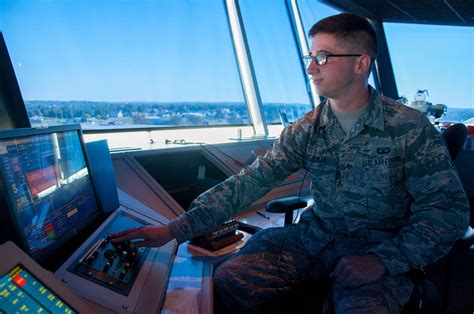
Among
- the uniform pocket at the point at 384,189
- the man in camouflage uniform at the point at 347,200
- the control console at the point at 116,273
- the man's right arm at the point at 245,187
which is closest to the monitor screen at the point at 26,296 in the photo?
the control console at the point at 116,273

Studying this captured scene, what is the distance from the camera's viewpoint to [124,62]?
8.25ft

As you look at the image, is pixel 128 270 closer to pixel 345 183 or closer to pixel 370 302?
pixel 370 302

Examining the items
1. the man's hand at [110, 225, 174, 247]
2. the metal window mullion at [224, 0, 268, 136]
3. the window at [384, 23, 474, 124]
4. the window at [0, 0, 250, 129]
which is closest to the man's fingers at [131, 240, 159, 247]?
the man's hand at [110, 225, 174, 247]

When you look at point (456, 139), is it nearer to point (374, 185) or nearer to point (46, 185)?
point (374, 185)

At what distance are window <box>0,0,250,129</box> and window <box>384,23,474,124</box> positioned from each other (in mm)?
2603

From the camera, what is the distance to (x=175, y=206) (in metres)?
1.68

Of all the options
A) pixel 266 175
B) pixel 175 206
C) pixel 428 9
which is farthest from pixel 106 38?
pixel 428 9

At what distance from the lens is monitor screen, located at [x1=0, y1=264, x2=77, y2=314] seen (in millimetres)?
541

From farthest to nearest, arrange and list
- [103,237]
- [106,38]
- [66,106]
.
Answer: [106,38] < [66,106] < [103,237]

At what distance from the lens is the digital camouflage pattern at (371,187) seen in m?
1.05

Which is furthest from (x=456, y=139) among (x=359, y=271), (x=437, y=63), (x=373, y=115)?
(x=437, y=63)

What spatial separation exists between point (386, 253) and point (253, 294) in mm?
463

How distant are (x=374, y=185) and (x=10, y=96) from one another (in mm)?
1792

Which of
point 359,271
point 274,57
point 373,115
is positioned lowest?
point 359,271
